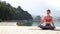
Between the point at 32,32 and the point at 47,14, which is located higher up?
the point at 47,14

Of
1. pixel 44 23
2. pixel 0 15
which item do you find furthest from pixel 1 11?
pixel 44 23

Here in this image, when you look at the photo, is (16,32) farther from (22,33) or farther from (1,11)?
(1,11)

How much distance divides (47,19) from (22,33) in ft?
7.91

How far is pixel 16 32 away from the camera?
37.9 feet

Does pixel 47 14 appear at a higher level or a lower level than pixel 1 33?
higher

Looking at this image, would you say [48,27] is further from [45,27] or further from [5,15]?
[5,15]

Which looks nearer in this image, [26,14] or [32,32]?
[32,32]

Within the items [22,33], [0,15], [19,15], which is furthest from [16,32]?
[19,15]

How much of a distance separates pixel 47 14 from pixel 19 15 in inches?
4336

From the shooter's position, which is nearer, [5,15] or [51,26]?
[51,26]

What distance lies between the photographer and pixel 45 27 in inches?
515

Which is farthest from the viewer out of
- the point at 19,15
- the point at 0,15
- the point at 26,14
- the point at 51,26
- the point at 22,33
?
the point at 26,14

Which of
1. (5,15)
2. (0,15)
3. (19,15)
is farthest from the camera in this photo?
(19,15)

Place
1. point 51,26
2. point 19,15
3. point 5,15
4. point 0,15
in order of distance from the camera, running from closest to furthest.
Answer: point 51,26, point 0,15, point 5,15, point 19,15
